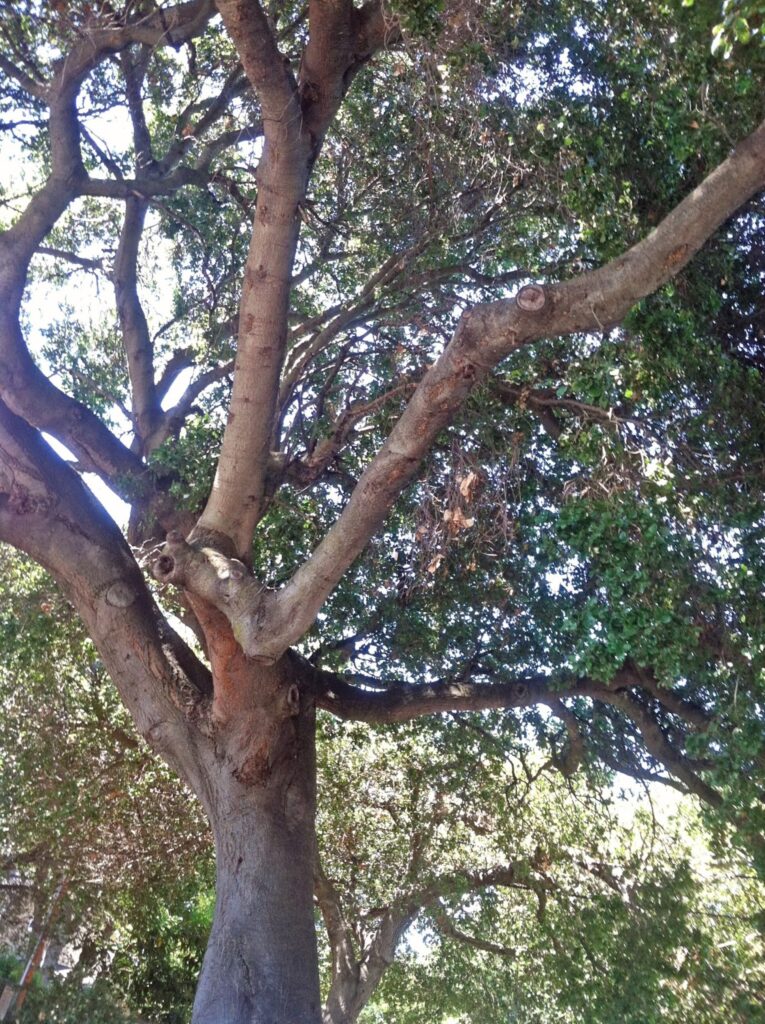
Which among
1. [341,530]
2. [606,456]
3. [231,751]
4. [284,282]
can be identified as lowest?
[231,751]

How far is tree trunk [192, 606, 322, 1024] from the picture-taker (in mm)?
5609

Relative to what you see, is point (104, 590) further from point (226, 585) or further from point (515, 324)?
point (515, 324)

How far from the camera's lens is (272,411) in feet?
20.6

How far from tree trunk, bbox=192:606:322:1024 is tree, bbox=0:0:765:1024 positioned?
2cm

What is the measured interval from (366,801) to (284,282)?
763 cm

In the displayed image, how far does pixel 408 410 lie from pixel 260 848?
3.07m

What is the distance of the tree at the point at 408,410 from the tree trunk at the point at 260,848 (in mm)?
23

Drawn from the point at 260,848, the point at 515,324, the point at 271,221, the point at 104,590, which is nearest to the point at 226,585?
the point at 104,590

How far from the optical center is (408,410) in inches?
205

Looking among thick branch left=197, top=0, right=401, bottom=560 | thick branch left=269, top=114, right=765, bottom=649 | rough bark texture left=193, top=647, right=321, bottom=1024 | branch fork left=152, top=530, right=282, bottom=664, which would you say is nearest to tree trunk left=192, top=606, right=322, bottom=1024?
rough bark texture left=193, top=647, right=321, bottom=1024

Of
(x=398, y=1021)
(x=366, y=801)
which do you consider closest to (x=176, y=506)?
(x=366, y=801)

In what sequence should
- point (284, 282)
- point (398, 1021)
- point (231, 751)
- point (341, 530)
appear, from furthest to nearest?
point (398, 1021), point (231, 751), point (284, 282), point (341, 530)

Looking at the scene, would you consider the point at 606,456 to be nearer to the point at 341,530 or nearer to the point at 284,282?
the point at 341,530

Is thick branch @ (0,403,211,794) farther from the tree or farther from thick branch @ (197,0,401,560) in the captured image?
thick branch @ (197,0,401,560)
